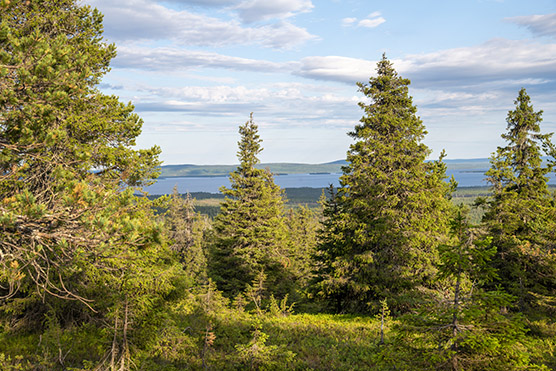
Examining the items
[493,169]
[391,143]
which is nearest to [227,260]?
[391,143]

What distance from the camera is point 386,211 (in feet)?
58.1

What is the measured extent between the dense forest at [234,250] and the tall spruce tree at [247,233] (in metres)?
0.17

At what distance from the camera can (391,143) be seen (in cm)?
1845

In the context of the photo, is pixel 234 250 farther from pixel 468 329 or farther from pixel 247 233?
pixel 468 329

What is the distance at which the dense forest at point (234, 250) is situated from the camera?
5.63 m

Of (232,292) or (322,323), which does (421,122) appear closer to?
(322,323)

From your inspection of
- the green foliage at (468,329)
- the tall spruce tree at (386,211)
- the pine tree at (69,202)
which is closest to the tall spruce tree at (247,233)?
the tall spruce tree at (386,211)

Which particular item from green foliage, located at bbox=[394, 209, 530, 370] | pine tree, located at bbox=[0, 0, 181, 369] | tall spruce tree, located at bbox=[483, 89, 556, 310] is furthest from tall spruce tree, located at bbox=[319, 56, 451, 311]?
green foliage, located at bbox=[394, 209, 530, 370]

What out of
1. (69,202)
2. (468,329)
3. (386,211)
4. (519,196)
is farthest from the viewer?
(519,196)

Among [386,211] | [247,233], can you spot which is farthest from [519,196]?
[247,233]

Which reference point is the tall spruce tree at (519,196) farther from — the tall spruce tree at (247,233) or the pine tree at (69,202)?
the pine tree at (69,202)

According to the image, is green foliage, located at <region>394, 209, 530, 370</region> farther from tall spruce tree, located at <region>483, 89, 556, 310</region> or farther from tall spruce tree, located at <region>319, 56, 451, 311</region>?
tall spruce tree, located at <region>483, 89, 556, 310</region>

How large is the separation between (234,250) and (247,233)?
1607 millimetres

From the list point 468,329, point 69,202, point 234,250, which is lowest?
point 234,250
